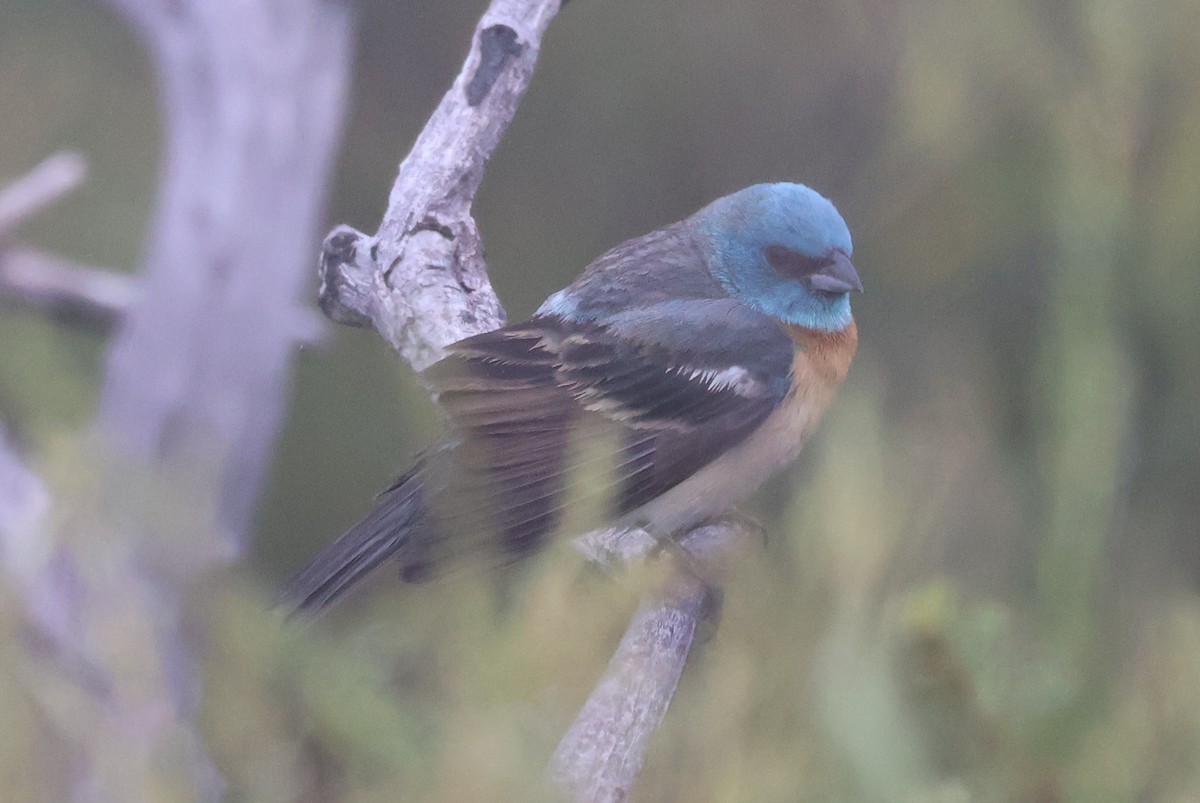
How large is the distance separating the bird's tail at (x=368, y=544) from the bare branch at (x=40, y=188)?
0.76 meters

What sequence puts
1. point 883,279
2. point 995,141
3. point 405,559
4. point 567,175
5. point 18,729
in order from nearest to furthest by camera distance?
point 18,729 → point 405,559 → point 995,141 → point 883,279 → point 567,175

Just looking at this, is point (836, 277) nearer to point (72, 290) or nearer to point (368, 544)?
point (368, 544)

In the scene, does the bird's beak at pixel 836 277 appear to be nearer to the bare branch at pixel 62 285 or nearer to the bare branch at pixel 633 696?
the bare branch at pixel 633 696

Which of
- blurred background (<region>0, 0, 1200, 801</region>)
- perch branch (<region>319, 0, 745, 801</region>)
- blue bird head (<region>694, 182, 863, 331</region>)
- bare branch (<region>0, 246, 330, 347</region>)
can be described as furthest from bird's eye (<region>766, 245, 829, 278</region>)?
bare branch (<region>0, 246, 330, 347</region>)

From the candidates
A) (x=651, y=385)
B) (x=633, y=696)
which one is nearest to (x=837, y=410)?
(x=651, y=385)

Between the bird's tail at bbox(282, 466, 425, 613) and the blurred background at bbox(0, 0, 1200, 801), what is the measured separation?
0.05 metres

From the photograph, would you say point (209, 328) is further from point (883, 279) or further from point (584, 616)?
point (584, 616)

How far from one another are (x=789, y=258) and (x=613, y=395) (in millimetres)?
301

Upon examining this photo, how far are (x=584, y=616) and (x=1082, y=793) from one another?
0.21 m

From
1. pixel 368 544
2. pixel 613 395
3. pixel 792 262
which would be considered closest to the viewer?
pixel 368 544

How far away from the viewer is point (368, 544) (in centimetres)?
121

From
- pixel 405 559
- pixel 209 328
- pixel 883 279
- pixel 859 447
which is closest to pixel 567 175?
pixel 883 279

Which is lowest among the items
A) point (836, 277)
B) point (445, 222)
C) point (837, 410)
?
point (837, 410)

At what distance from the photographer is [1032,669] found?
489mm
